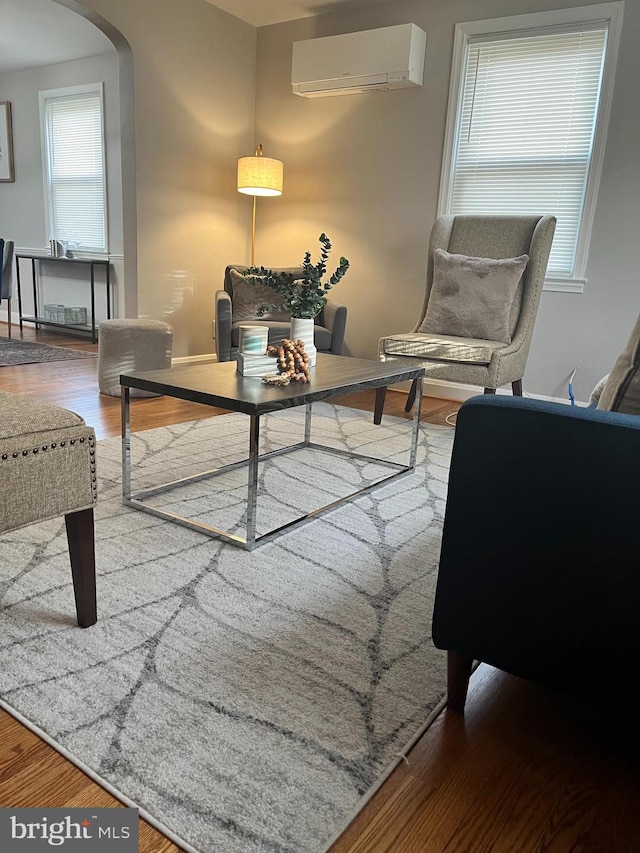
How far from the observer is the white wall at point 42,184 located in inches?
229

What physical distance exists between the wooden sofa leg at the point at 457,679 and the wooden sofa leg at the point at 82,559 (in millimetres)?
775

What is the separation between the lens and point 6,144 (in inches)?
261

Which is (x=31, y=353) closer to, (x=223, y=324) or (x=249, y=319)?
(x=249, y=319)

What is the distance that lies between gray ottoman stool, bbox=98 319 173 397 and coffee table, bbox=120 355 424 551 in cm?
138

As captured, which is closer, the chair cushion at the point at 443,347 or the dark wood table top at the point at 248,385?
the dark wood table top at the point at 248,385

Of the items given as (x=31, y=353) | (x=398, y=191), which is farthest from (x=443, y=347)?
(x=31, y=353)

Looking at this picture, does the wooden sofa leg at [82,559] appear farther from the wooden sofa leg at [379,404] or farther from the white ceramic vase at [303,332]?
the wooden sofa leg at [379,404]

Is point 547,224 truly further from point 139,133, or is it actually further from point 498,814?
point 498,814

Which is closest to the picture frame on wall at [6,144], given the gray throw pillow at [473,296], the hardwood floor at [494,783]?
the gray throw pillow at [473,296]

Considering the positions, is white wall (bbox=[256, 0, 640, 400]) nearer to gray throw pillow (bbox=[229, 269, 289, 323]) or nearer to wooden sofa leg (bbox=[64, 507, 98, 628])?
gray throw pillow (bbox=[229, 269, 289, 323])

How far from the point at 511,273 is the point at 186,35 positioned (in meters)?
2.73

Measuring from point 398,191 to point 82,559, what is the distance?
357 cm

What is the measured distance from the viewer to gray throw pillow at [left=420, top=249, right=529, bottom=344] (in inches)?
135

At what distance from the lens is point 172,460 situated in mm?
2662
